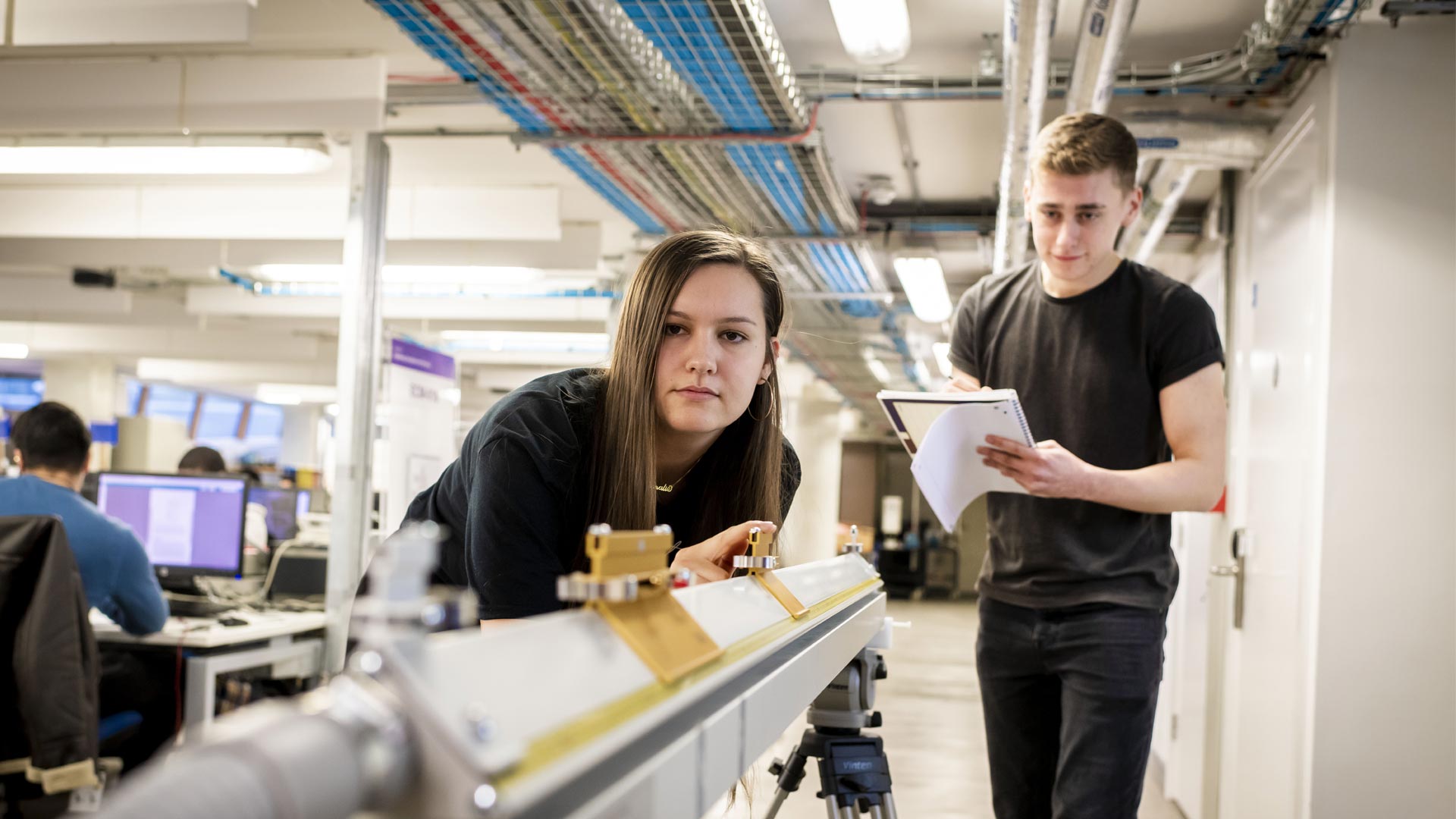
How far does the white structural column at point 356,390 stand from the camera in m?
4.06

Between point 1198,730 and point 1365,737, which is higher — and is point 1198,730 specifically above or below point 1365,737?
below

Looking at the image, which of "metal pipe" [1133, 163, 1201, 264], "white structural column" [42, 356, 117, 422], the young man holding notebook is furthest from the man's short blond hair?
"white structural column" [42, 356, 117, 422]

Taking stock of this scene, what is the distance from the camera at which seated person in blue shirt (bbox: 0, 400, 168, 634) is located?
3.12 m

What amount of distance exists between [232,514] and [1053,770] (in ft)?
9.89

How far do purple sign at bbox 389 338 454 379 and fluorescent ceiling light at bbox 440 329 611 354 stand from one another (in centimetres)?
496

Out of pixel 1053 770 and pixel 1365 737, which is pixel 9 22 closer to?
pixel 1053 770

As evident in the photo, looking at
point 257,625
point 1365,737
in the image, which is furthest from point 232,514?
point 1365,737

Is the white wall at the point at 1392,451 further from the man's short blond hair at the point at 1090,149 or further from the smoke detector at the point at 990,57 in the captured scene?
the smoke detector at the point at 990,57

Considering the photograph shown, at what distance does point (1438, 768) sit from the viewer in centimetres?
258

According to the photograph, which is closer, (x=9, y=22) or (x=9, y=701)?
(x=9, y=701)

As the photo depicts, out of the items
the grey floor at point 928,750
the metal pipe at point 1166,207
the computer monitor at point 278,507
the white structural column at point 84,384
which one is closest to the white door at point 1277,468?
the metal pipe at point 1166,207

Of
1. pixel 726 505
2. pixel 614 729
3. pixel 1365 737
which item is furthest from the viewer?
pixel 1365 737

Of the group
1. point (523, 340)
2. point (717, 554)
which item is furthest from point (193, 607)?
point (523, 340)

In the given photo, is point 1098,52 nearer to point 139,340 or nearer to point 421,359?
point 421,359
